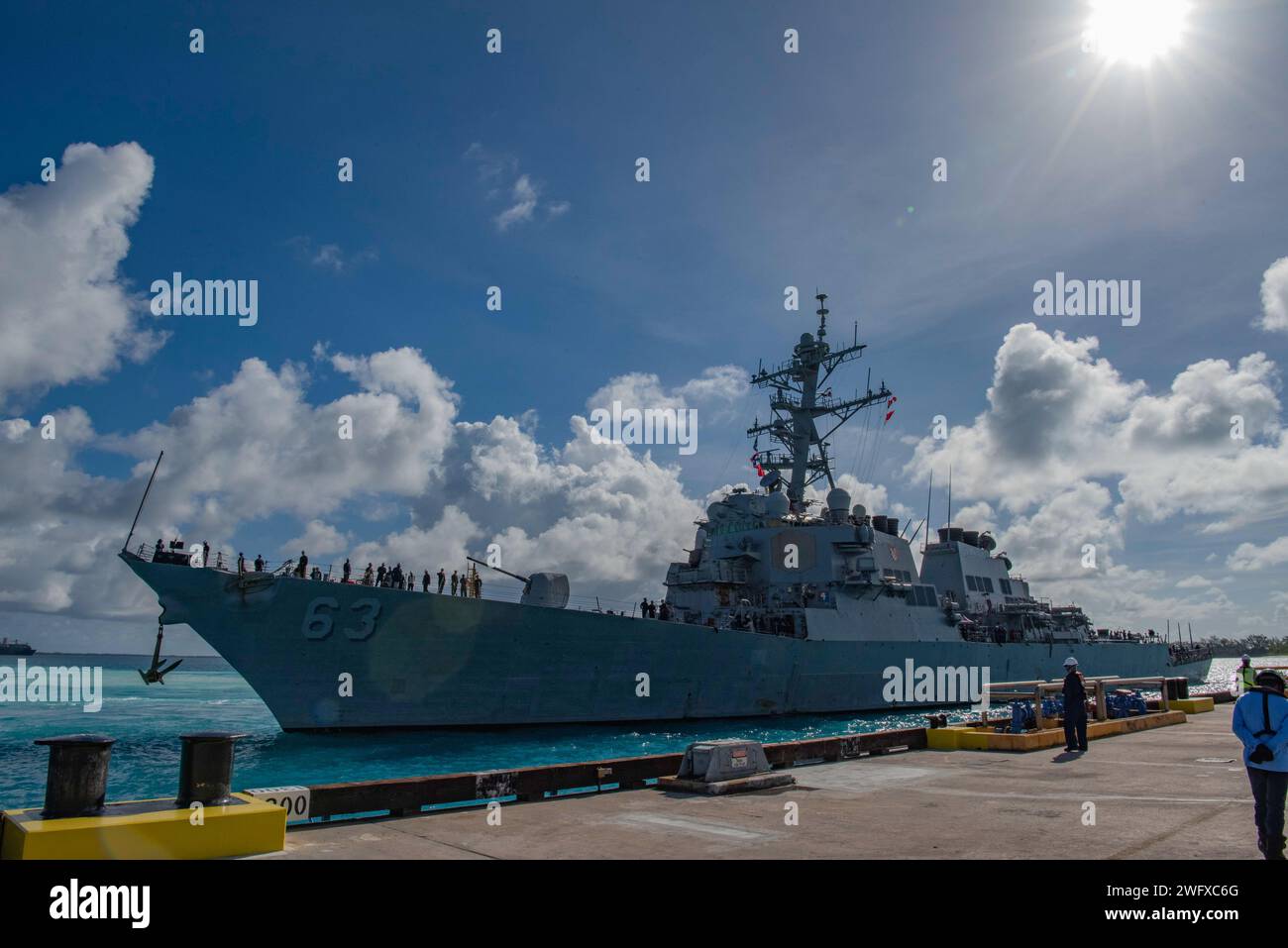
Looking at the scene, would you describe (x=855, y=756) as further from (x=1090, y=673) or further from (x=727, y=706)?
(x=1090, y=673)

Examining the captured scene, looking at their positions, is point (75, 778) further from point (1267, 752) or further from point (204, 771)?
point (1267, 752)

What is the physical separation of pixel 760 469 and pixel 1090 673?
22187 millimetres

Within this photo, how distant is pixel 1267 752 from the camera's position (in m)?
5.25

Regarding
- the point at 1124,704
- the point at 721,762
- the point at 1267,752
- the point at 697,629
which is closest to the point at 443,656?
the point at 697,629

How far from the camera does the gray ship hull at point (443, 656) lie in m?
19.9

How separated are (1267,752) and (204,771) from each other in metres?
7.24

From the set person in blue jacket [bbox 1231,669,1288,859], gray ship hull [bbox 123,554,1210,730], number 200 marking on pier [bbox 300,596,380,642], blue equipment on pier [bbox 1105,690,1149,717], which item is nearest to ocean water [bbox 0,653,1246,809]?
gray ship hull [bbox 123,554,1210,730]

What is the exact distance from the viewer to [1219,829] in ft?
20.3

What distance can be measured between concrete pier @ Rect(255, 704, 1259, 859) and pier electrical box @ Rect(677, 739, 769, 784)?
14.8 inches

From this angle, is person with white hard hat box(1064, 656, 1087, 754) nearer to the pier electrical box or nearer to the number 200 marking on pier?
the pier electrical box

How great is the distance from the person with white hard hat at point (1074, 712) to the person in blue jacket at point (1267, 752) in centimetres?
655

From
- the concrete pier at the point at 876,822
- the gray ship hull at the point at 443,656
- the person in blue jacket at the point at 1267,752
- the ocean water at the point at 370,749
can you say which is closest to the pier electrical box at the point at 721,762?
the concrete pier at the point at 876,822

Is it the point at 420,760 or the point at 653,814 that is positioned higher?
the point at 653,814
